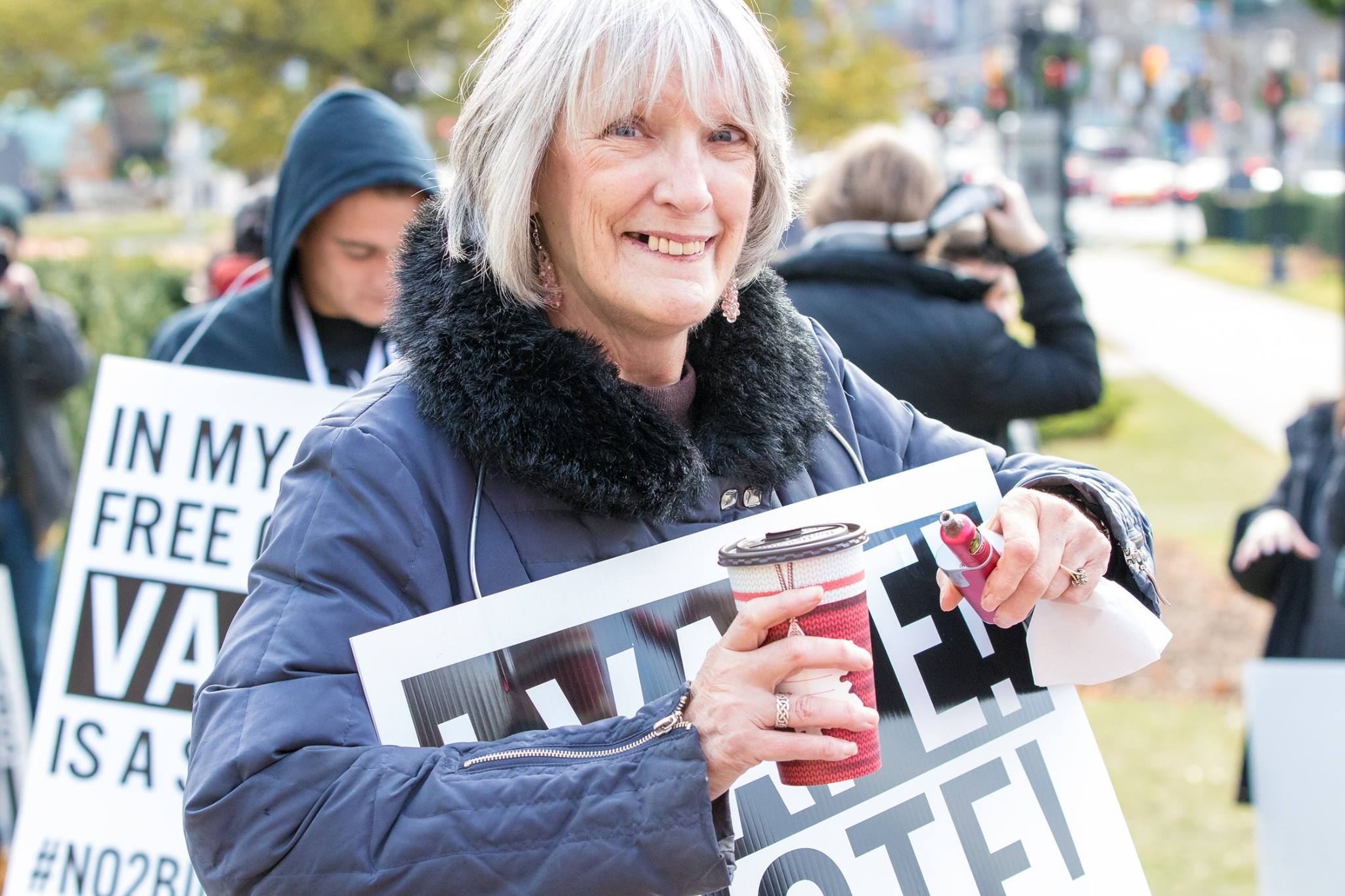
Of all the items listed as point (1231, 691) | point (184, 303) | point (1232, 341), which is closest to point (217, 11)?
point (184, 303)

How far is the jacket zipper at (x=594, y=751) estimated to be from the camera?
1.58 meters

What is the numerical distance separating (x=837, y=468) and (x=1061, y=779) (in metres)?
0.56

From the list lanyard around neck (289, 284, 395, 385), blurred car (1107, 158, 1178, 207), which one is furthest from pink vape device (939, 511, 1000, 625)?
blurred car (1107, 158, 1178, 207)

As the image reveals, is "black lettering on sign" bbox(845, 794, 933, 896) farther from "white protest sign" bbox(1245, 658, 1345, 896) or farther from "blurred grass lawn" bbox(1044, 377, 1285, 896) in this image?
"blurred grass lawn" bbox(1044, 377, 1285, 896)

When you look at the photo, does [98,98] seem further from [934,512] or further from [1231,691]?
[934,512]

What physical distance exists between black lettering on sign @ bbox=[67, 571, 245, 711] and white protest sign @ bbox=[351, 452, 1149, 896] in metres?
1.42

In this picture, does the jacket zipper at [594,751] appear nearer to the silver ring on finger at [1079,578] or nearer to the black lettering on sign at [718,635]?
the black lettering on sign at [718,635]

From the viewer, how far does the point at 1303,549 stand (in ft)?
14.3

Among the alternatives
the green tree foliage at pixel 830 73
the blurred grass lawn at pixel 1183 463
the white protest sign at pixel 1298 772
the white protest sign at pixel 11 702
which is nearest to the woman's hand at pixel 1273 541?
the white protest sign at pixel 1298 772

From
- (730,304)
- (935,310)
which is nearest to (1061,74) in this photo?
(935,310)

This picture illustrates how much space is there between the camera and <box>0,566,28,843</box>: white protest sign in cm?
480

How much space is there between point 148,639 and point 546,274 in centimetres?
160

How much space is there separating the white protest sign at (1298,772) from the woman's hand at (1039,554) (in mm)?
2003

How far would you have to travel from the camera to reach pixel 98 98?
18406mm
